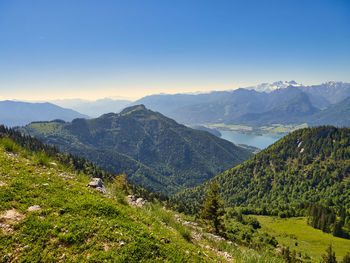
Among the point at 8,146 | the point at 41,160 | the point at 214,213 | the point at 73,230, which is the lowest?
the point at 214,213

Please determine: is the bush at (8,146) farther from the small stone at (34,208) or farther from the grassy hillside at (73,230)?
the small stone at (34,208)

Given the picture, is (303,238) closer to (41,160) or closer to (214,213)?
(214,213)

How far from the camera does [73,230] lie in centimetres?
725

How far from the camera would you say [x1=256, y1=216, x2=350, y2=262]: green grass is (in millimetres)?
76375

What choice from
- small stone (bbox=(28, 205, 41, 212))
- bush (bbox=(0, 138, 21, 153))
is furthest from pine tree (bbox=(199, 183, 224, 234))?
bush (bbox=(0, 138, 21, 153))

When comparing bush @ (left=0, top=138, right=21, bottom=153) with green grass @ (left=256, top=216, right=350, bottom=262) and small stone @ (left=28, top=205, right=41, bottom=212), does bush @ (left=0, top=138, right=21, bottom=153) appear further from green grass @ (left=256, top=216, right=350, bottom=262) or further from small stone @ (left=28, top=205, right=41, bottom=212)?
green grass @ (left=256, top=216, right=350, bottom=262)

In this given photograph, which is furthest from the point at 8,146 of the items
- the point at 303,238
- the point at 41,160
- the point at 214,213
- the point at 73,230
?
the point at 303,238

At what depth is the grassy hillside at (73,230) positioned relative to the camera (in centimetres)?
627

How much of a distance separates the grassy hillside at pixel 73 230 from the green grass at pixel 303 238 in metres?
89.7

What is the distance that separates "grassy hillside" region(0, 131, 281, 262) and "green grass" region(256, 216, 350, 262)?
89.7 meters

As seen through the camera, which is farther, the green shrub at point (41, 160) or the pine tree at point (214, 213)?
the pine tree at point (214, 213)

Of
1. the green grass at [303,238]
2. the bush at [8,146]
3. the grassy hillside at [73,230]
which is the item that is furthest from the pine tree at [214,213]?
the green grass at [303,238]

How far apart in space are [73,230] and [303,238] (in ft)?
400

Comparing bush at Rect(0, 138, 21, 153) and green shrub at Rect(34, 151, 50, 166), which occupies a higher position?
bush at Rect(0, 138, 21, 153)
